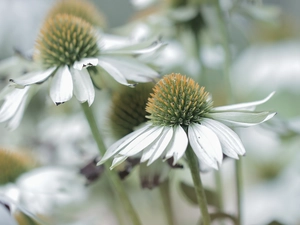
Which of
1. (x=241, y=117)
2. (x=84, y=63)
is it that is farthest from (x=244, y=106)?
(x=84, y=63)

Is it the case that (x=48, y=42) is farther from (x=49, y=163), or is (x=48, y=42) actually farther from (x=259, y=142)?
(x=259, y=142)

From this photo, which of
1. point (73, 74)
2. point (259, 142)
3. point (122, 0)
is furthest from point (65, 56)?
point (122, 0)

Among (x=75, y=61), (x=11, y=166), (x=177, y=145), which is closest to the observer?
(x=177, y=145)

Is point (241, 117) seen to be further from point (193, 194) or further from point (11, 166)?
point (11, 166)

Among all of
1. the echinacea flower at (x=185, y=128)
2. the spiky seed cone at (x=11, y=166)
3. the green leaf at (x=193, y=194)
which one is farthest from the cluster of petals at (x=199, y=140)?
the spiky seed cone at (x=11, y=166)

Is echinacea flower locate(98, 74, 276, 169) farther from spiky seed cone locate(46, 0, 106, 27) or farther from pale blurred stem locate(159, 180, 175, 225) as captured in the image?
spiky seed cone locate(46, 0, 106, 27)
